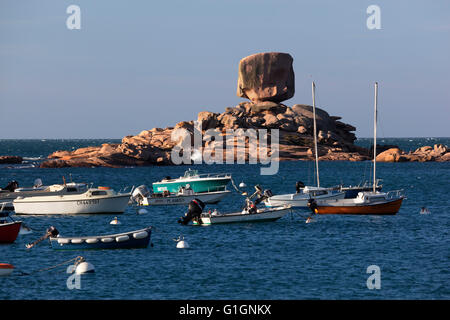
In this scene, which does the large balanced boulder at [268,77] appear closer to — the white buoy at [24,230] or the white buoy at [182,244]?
the white buoy at [24,230]

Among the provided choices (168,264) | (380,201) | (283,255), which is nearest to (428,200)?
(380,201)

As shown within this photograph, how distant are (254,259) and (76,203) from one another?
A: 903 inches

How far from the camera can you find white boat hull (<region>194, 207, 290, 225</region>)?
187 ft

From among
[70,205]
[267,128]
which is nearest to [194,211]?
[70,205]

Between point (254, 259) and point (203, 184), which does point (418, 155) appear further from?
point (254, 259)

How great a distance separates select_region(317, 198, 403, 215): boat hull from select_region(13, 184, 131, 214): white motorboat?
1662 cm

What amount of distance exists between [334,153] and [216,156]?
28262mm

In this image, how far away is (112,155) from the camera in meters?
154

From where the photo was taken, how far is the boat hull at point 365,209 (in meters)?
63.6

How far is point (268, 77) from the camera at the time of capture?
181125mm

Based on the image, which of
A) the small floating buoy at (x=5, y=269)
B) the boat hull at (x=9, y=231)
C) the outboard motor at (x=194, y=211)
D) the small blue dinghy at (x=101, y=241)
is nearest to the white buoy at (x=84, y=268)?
the small floating buoy at (x=5, y=269)

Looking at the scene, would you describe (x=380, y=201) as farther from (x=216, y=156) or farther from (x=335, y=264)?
(x=216, y=156)

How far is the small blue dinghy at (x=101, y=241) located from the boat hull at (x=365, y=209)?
2248 cm

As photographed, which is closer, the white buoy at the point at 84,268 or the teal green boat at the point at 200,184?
the white buoy at the point at 84,268
